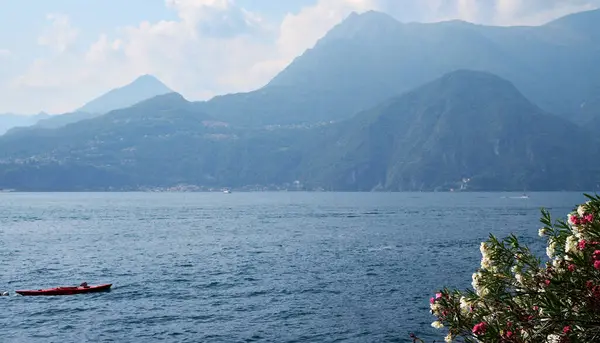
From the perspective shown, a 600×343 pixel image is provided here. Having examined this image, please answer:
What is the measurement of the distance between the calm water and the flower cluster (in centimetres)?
2868

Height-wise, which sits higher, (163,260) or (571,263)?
(571,263)

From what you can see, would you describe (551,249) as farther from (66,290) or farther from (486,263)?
(66,290)

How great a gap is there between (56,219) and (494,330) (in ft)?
602

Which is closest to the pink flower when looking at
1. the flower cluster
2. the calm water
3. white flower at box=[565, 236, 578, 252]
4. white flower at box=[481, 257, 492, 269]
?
the flower cluster

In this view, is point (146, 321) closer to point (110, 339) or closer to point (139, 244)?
point (110, 339)

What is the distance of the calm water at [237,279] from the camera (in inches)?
1948

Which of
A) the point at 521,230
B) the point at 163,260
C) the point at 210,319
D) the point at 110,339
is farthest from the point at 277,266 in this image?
the point at 521,230

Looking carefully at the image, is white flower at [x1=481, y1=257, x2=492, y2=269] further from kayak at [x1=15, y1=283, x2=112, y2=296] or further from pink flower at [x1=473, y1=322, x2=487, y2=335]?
kayak at [x1=15, y1=283, x2=112, y2=296]

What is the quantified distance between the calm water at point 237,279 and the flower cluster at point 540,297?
28.7 meters

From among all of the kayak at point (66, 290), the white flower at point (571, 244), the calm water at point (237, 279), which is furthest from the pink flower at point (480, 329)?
the kayak at point (66, 290)

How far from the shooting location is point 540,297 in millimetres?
15664

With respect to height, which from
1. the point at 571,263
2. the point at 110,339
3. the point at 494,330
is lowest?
the point at 110,339

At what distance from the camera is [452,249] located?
98.8 meters

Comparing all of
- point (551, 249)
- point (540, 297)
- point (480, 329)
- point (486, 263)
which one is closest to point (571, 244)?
point (540, 297)
